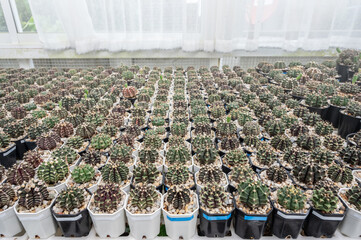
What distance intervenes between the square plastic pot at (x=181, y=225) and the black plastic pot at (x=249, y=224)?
15.7 inches

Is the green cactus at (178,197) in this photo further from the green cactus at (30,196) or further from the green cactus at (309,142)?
the green cactus at (309,142)

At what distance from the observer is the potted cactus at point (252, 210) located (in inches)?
79.6

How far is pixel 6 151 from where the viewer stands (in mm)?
3016

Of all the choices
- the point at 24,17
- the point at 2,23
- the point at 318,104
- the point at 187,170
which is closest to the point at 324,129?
the point at 318,104

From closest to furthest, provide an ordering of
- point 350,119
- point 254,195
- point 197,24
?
point 254,195, point 350,119, point 197,24

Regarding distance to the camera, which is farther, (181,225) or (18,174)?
(18,174)

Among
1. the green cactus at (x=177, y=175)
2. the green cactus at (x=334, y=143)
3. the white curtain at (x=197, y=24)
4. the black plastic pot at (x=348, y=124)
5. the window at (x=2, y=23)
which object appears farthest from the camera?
the window at (x=2, y=23)

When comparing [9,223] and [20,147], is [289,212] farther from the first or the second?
[20,147]

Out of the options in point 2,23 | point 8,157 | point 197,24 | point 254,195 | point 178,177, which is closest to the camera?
point 254,195

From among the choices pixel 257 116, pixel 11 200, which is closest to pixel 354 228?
pixel 257 116

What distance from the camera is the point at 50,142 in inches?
121

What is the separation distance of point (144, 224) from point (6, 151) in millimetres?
2274

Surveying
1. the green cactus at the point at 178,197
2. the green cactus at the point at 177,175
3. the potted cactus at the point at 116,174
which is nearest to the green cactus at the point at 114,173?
the potted cactus at the point at 116,174

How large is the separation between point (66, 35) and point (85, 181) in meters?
6.67
